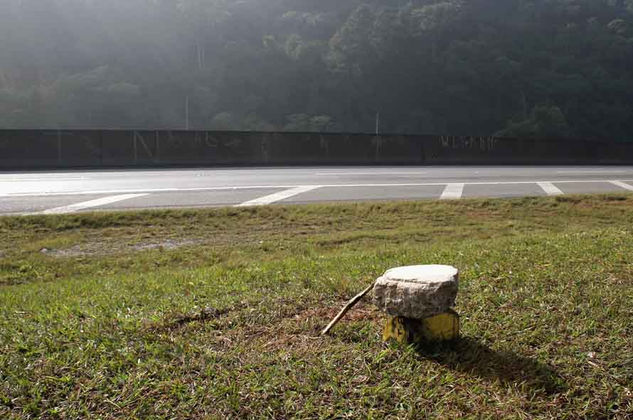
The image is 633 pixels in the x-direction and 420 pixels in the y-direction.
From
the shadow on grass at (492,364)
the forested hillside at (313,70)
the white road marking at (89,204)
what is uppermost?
the forested hillside at (313,70)

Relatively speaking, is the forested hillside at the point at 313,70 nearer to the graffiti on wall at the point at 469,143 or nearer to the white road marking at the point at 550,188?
the graffiti on wall at the point at 469,143

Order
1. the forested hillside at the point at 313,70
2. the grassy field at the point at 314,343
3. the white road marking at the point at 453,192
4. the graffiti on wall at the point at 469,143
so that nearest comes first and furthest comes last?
the grassy field at the point at 314,343 < the white road marking at the point at 453,192 < the graffiti on wall at the point at 469,143 < the forested hillside at the point at 313,70

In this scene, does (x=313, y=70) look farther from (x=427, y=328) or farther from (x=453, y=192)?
(x=427, y=328)

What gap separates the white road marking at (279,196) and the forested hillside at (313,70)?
154ft

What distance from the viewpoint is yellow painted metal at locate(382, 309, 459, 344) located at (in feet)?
10.6

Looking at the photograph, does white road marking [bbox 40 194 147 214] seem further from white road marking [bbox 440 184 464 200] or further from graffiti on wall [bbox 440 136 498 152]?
graffiti on wall [bbox 440 136 498 152]

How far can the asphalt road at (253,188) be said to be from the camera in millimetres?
10570

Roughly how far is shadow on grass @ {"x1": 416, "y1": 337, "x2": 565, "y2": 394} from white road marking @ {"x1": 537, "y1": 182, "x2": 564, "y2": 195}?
1046 centimetres

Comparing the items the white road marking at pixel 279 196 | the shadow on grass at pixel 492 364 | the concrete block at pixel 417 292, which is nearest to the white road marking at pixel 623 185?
the white road marking at pixel 279 196

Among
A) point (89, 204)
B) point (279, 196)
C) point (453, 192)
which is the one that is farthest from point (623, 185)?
point (89, 204)

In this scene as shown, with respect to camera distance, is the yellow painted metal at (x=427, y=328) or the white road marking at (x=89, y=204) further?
the white road marking at (x=89, y=204)

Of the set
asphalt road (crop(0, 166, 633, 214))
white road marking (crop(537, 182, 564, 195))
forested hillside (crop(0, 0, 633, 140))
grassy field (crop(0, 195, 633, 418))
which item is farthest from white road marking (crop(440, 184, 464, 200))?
forested hillside (crop(0, 0, 633, 140))

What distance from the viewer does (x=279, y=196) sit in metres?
11.6

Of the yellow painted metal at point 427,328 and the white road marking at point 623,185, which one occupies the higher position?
the white road marking at point 623,185
